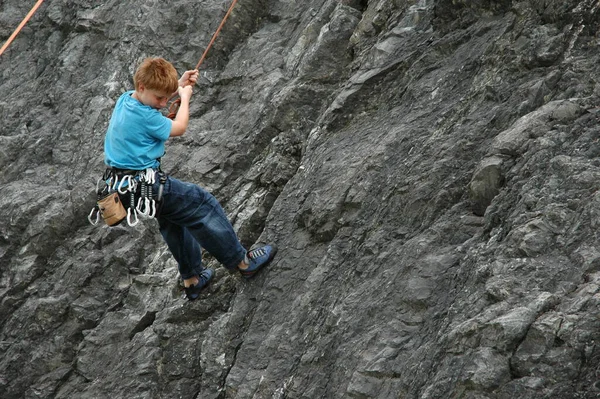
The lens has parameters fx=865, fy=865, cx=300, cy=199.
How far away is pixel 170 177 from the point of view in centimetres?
843

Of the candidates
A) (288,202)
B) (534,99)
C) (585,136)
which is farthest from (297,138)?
(585,136)

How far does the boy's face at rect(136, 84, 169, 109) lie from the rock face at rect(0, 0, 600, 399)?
182 cm

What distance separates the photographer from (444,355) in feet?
20.1

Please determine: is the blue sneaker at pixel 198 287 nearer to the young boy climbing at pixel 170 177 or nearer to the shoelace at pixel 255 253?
the young boy climbing at pixel 170 177

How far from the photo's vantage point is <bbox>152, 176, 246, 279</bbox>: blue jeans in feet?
27.7

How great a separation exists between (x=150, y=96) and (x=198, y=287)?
2.17 meters

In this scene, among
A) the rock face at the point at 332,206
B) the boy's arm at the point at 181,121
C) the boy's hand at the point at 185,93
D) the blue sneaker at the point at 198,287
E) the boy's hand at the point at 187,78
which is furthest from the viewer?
the blue sneaker at the point at 198,287

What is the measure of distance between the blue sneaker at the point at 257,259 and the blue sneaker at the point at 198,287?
52cm

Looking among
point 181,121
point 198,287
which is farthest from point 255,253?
point 181,121

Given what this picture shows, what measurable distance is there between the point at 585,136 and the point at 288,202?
10.9 ft

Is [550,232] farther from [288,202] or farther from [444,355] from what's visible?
[288,202]

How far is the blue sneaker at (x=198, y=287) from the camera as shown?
357 inches

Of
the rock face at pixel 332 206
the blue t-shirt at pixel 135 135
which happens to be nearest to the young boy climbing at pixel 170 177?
the blue t-shirt at pixel 135 135

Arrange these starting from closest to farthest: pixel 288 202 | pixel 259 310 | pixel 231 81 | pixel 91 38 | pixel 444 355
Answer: pixel 444 355 → pixel 259 310 → pixel 288 202 → pixel 231 81 → pixel 91 38
